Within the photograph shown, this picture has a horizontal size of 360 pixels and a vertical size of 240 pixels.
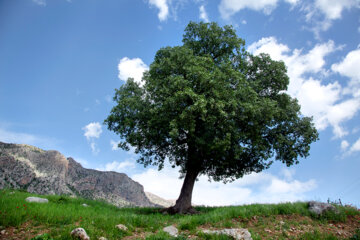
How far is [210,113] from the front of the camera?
18.6 metres

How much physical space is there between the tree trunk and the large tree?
0.09 metres

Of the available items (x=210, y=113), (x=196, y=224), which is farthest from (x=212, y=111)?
(x=196, y=224)

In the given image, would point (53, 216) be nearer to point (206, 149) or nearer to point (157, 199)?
point (206, 149)

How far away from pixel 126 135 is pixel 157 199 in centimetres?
11338

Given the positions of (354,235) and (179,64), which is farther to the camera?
(179,64)

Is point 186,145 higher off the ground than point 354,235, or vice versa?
point 186,145

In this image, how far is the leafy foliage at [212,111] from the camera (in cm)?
1852

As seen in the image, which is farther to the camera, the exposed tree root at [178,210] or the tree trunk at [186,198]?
the tree trunk at [186,198]

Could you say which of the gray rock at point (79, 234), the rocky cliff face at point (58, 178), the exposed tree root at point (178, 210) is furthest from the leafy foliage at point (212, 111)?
the rocky cliff face at point (58, 178)

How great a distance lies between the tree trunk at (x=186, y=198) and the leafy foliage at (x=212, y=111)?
80cm

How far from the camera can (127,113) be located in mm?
21969

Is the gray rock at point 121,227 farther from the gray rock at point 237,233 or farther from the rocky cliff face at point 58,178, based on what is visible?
the rocky cliff face at point 58,178

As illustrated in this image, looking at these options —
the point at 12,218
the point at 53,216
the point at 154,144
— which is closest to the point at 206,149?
the point at 154,144

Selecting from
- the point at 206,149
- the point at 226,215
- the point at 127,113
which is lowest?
the point at 226,215
